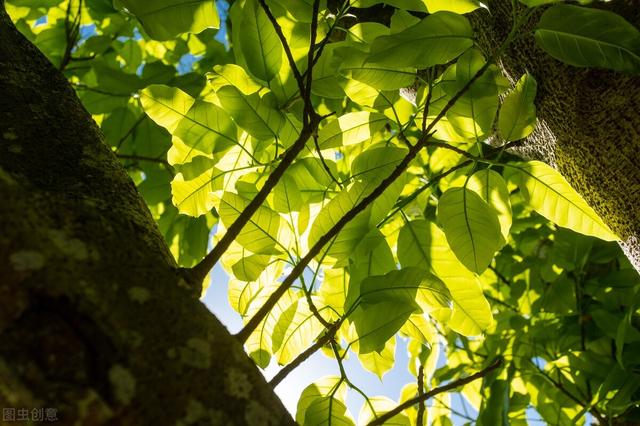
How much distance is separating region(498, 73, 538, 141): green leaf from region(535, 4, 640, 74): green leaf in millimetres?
104

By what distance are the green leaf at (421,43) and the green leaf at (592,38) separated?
125 mm

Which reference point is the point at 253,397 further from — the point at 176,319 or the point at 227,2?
the point at 227,2

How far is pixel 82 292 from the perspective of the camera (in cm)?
41

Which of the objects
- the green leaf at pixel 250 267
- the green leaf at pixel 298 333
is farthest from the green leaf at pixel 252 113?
the green leaf at pixel 298 333

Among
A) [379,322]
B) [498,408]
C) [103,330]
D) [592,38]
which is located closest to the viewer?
[103,330]

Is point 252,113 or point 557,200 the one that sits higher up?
point 252,113

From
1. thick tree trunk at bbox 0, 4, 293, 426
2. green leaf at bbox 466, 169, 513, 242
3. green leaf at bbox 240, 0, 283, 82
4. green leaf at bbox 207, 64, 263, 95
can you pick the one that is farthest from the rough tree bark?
thick tree trunk at bbox 0, 4, 293, 426

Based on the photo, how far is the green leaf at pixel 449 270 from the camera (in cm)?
90

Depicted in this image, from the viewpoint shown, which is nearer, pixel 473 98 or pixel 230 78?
pixel 473 98

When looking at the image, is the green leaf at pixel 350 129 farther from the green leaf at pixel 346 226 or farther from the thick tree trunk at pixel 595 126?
the thick tree trunk at pixel 595 126

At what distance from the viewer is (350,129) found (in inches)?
38.0

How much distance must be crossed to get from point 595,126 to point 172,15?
669mm

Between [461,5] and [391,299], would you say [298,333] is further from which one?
[461,5]

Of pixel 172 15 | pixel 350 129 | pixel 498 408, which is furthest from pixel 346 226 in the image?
pixel 498 408
